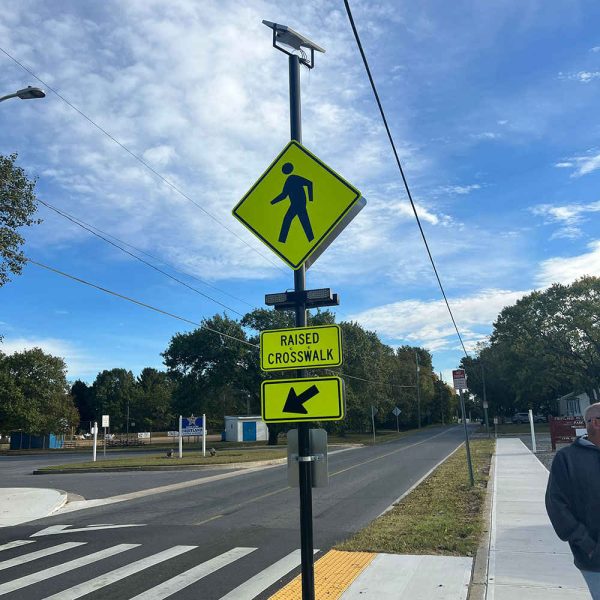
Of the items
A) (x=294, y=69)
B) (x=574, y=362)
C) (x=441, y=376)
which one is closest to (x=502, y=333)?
(x=574, y=362)

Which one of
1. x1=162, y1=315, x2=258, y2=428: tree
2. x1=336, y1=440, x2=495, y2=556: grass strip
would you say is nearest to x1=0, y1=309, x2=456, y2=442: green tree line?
x1=162, y1=315, x2=258, y2=428: tree

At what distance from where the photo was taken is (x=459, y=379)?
14711 millimetres

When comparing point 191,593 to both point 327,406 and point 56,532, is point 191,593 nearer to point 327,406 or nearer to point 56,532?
point 327,406

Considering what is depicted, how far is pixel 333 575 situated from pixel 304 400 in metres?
3.35

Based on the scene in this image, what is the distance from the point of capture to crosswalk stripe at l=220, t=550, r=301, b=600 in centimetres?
595

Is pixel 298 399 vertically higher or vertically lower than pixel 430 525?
higher

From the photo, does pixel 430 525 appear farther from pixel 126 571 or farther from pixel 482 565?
pixel 126 571

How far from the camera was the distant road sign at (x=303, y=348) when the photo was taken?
155 inches

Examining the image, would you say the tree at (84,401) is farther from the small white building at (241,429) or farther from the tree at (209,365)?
the tree at (209,365)

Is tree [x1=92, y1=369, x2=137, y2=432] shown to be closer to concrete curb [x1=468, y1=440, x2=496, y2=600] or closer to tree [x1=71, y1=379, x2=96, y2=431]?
tree [x1=71, y1=379, x2=96, y2=431]

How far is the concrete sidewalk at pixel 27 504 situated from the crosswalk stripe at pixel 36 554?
3148mm

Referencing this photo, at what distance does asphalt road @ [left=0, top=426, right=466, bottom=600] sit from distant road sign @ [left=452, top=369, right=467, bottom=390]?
3.02 meters

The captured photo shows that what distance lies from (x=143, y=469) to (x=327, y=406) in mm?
22139

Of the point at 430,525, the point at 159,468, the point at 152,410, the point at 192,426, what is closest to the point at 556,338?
the point at 192,426
